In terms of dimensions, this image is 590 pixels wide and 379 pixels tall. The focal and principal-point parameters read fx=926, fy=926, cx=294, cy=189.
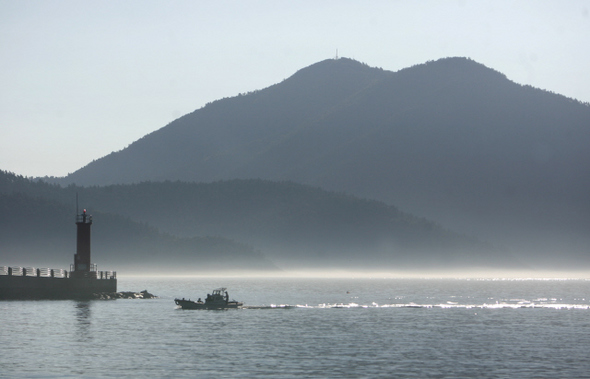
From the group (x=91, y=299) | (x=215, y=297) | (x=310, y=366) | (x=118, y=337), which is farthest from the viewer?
(x=91, y=299)

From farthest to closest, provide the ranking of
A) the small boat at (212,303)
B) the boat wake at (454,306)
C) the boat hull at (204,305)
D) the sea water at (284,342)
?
the boat wake at (454,306) < the boat hull at (204,305) < the small boat at (212,303) < the sea water at (284,342)

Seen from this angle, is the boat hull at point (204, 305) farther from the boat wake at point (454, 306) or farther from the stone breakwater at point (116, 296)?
the stone breakwater at point (116, 296)

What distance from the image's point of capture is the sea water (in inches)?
2694

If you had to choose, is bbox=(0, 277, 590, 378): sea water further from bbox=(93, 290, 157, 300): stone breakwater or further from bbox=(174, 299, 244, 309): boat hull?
bbox=(93, 290, 157, 300): stone breakwater

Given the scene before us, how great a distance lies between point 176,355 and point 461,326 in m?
43.6

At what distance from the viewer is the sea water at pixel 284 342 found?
68.4 metres

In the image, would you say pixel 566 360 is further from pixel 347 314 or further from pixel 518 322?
pixel 347 314

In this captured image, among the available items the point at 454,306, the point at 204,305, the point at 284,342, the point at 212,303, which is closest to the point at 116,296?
the point at 204,305

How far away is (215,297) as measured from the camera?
127625mm

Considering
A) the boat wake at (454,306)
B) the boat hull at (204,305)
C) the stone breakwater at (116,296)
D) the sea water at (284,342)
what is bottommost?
the sea water at (284,342)

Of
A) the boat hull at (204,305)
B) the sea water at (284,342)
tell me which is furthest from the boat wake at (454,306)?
the boat hull at (204,305)

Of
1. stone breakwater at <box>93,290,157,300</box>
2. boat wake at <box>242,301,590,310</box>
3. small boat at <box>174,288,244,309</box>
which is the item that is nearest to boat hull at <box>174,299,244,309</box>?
small boat at <box>174,288,244,309</box>

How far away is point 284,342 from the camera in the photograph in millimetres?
87938

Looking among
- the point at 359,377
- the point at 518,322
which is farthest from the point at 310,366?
the point at 518,322
